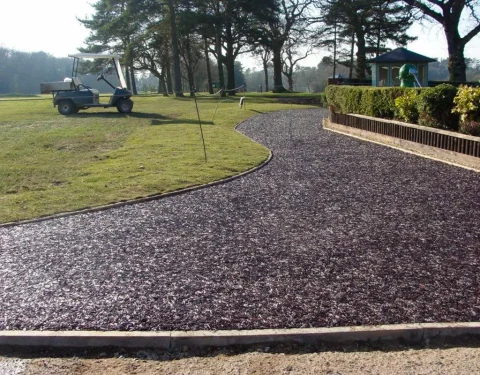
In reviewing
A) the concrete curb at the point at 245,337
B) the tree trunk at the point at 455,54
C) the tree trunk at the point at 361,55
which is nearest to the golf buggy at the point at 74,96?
the concrete curb at the point at 245,337

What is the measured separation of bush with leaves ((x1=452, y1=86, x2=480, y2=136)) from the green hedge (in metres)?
0.66

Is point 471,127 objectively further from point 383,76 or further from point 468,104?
point 383,76

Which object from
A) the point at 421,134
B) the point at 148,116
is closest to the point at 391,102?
the point at 421,134

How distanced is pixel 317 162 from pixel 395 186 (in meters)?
2.70

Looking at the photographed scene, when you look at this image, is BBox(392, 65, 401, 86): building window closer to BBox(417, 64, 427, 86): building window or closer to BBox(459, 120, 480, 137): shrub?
BBox(417, 64, 427, 86): building window

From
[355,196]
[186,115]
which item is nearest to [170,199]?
[355,196]

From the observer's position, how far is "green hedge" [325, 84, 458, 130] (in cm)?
1092

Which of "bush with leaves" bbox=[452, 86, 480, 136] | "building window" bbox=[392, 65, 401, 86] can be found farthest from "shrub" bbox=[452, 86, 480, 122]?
"building window" bbox=[392, 65, 401, 86]

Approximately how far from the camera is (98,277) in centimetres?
475

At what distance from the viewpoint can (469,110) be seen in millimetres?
9930

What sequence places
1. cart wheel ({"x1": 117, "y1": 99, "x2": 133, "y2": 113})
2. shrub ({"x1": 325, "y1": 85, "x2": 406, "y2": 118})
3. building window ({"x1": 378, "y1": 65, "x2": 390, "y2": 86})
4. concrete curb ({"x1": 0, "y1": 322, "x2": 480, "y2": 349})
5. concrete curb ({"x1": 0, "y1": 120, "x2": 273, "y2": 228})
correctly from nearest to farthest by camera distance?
concrete curb ({"x1": 0, "y1": 322, "x2": 480, "y2": 349}) → concrete curb ({"x1": 0, "y1": 120, "x2": 273, "y2": 228}) → shrub ({"x1": 325, "y1": 85, "x2": 406, "y2": 118}) → cart wheel ({"x1": 117, "y1": 99, "x2": 133, "y2": 113}) → building window ({"x1": 378, "y1": 65, "x2": 390, "y2": 86})

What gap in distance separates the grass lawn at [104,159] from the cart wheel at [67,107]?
2.27 metres

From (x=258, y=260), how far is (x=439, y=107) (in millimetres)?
7611

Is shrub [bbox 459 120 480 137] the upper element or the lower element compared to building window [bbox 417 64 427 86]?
lower
